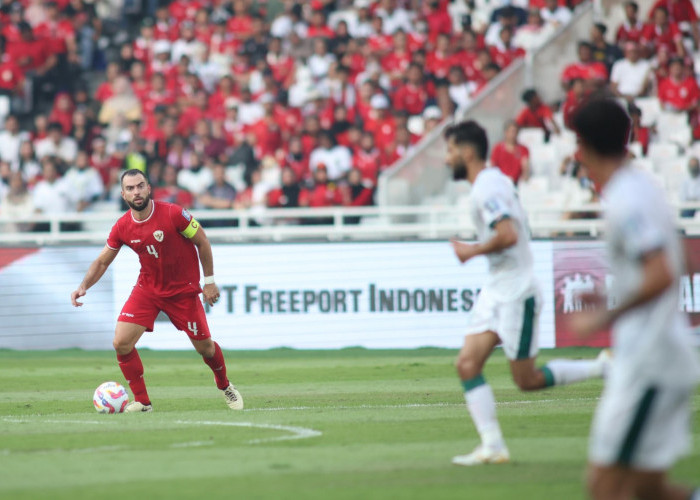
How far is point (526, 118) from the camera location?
2167 centimetres

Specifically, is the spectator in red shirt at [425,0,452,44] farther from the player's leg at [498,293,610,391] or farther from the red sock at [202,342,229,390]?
the player's leg at [498,293,610,391]

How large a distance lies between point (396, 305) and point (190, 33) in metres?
9.99

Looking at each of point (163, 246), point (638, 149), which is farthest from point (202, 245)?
point (638, 149)

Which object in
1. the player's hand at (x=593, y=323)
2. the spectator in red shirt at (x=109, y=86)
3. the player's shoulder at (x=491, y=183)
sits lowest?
the player's hand at (x=593, y=323)

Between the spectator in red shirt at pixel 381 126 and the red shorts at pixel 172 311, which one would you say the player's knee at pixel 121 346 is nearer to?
the red shorts at pixel 172 311

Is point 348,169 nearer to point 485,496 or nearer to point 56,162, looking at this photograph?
point 56,162

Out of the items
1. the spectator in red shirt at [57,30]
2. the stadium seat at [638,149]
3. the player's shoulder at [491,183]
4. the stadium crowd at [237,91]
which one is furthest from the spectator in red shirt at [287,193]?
the player's shoulder at [491,183]

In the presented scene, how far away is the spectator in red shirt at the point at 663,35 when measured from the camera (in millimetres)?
22484

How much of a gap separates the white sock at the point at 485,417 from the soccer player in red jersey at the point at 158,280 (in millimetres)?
4028

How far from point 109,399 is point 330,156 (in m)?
11.2

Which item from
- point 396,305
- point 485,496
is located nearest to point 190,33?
point 396,305

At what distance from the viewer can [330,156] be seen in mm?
22109

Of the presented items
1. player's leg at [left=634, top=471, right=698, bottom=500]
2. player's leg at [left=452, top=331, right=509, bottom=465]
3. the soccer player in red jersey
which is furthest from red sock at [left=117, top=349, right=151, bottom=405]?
player's leg at [left=634, top=471, right=698, bottom=500]

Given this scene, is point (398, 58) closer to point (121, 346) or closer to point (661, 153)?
point (661, 153)
